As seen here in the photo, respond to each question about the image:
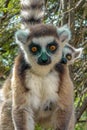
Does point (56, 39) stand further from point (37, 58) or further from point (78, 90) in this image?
point (78, 90)

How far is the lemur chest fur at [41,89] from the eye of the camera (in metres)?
5.56

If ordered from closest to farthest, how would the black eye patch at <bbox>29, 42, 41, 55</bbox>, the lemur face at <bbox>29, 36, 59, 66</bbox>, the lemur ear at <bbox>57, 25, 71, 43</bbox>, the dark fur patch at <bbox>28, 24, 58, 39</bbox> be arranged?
the lemur face at <bbox>29, 36, 59, 66</bbox>, the black eye patch at <bbox>29, 42, 41, 55</bbox>, the dark fur patch at <bbox>28, 24, 58, 39</bbox>, the lemur ear at <bbox>57, 25, 71, 43</bbox>

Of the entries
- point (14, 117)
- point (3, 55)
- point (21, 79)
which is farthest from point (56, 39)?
point (3, 55)

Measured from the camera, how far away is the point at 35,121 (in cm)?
592

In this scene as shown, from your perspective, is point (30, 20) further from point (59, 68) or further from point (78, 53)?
point (59, 68)

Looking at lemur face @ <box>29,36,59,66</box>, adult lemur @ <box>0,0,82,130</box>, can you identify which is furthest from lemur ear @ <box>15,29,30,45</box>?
lemur face @ <box>29,36,59,66</box>

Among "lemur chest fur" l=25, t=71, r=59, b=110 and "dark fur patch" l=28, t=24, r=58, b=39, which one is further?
"dark fur patch" l=28, t=24, r=58, b=39

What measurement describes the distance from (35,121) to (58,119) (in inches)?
13.1

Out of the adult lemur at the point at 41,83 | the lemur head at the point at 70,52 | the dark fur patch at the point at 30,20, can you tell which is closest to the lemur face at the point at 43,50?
the adult lemur at the point at 41,83

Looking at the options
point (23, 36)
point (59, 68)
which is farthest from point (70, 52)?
point (23, 36)

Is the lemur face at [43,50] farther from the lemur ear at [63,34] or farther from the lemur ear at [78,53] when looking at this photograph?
the lemur ear at [78,53]

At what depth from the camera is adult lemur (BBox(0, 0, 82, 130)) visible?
5.57 meters

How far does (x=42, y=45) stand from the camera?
5617 millimetres

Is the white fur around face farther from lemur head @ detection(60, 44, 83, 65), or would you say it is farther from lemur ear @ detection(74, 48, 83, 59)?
lemur ear @ detection(74, 48, 83, 59)
